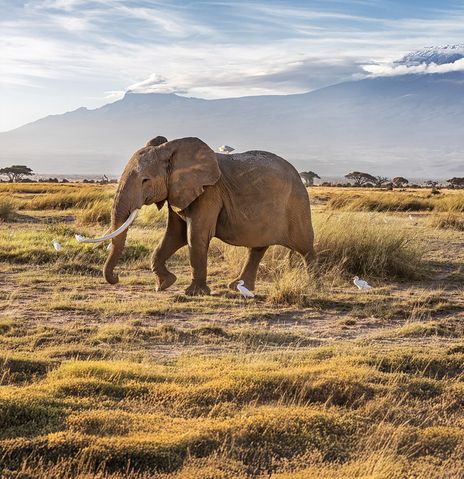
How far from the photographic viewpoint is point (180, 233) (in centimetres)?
1199

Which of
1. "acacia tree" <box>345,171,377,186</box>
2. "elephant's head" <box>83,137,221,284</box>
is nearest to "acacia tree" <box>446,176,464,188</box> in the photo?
"acacia tree" <box>345,171,377,186</box>

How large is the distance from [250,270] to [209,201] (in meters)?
1.48

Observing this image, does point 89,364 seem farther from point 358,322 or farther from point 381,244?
point 381,244

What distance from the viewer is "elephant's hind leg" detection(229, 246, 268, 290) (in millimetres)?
12273

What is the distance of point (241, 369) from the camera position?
7180 mm

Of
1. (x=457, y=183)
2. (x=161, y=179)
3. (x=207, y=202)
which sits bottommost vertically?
(x=457, y=183)

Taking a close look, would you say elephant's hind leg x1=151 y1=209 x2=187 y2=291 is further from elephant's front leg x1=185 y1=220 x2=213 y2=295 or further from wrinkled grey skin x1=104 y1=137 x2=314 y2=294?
elephant's front leg x1=185 y1=220 x2=213 y2=295

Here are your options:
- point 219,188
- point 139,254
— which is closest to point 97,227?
point 139,254

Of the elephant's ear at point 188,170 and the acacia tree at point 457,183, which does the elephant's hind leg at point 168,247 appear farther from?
the acacia tree at point 457,183

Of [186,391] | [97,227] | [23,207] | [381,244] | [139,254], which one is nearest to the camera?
[186,391]

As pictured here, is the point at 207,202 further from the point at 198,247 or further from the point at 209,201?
the point at 198,247

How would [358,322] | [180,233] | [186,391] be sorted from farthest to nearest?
1. [180,233]
2. [358,322]
3. [186,391]

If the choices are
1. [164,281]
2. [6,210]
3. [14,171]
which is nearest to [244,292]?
[164,281]

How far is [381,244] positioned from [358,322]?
4064 mm
